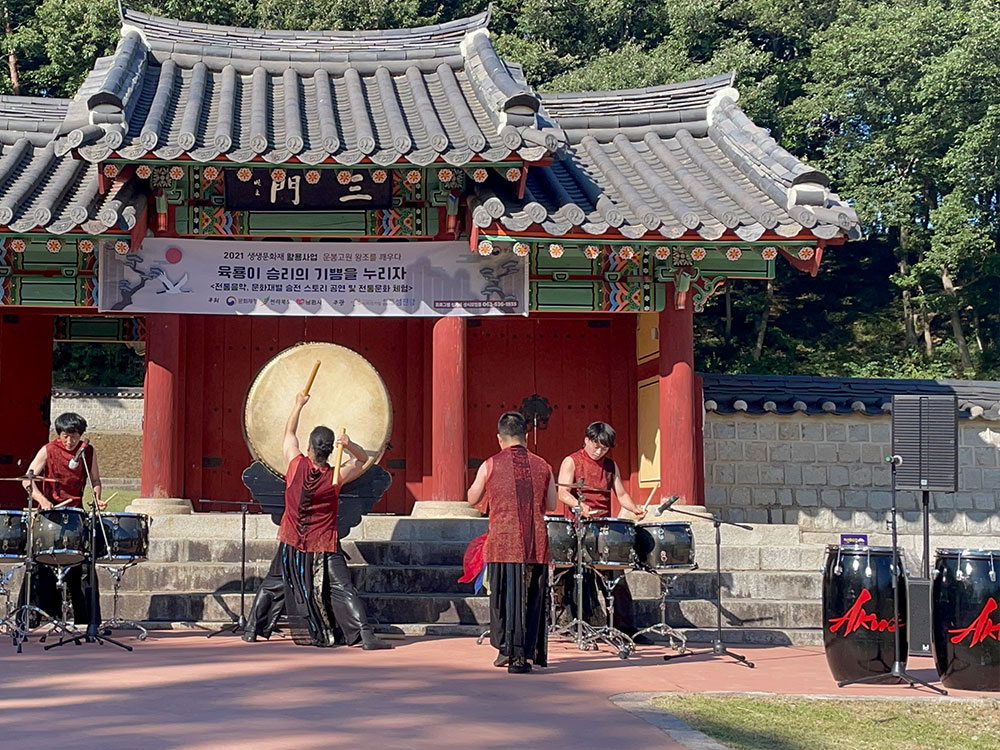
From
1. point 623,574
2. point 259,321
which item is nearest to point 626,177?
point 259,321

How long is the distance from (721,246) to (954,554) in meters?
4.92

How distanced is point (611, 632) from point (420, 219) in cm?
509

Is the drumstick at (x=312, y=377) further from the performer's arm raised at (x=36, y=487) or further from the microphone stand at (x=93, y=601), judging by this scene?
the performer's arm raised at (x=36, y=487)

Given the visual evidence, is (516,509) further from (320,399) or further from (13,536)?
(13,536)

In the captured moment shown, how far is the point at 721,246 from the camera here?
484 inches

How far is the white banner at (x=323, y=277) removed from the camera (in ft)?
41.2

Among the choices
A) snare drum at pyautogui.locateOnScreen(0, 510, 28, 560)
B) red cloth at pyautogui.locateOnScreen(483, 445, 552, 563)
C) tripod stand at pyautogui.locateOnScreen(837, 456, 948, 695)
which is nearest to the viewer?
tripod stand at pyautogui.locateOnScreen(837, 456, 948, 695)

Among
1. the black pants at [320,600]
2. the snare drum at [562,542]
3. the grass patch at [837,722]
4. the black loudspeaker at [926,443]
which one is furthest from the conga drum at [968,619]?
the black pants at [320,600]

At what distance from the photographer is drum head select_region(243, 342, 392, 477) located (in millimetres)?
11062

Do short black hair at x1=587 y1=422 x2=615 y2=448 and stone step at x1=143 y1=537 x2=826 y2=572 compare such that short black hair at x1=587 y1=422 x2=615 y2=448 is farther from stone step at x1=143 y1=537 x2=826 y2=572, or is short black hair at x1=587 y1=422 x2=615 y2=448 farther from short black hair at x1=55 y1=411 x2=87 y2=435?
short black hair at x1=55 y1=411 x2=87 y2=435

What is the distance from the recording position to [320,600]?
9.24 m

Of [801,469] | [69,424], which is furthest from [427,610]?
[801,469]

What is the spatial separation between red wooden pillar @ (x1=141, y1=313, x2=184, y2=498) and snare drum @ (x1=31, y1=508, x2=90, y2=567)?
3.27 metres

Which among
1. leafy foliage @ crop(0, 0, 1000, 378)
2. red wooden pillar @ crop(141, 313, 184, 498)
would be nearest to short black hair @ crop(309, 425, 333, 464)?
red wooden pillar @ crop(141, 313, 184, 498)
